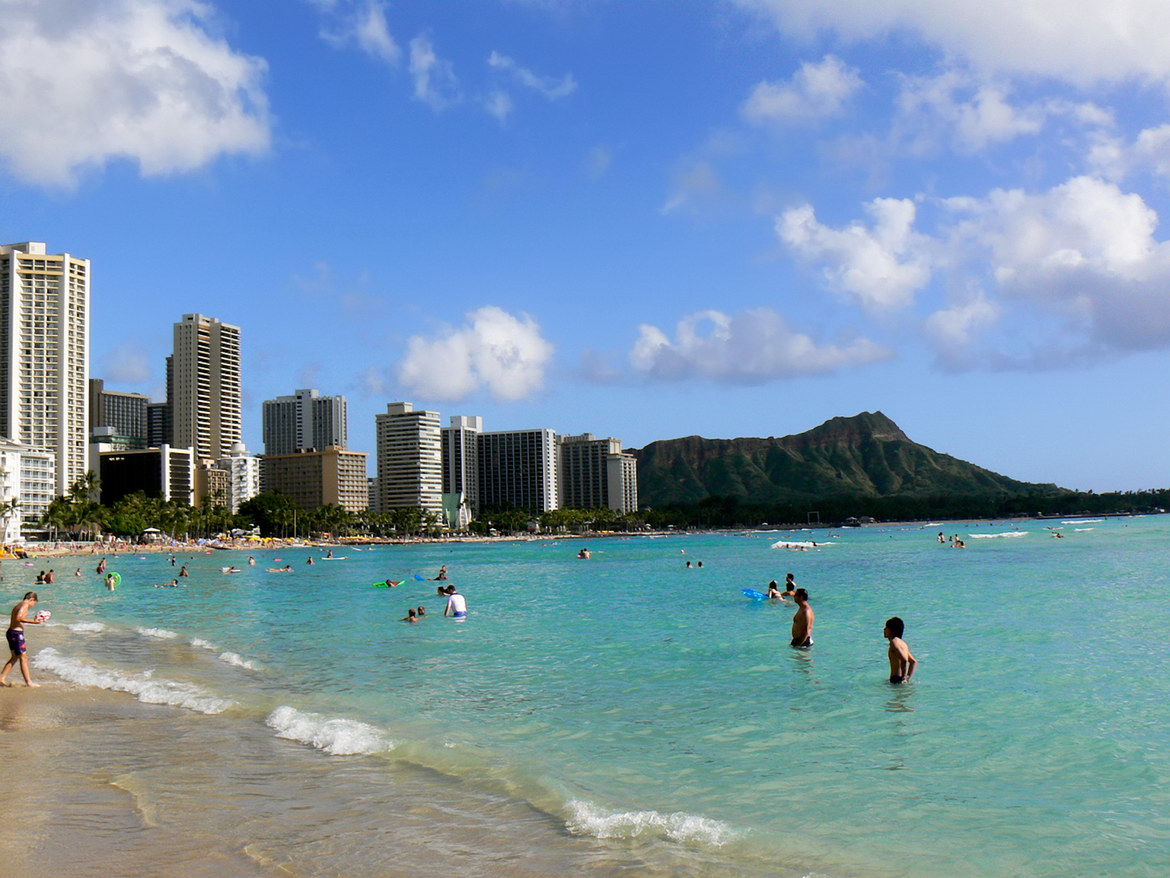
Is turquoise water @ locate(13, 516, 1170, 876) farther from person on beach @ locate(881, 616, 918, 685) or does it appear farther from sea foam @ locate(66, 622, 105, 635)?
person on beach @ locate(881, 616, 918, 685)

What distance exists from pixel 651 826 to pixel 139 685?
38.8ft

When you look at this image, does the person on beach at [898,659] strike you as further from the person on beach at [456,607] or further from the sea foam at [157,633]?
the sea foam at [157,633]

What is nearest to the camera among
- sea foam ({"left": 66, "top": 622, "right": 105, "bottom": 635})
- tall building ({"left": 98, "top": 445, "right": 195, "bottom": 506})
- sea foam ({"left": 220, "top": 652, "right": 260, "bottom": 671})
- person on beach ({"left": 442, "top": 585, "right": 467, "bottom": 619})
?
sea foam ({"left": 220, "top": 652, "right": 260, "bottom": 671})

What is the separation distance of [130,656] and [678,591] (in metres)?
23.5

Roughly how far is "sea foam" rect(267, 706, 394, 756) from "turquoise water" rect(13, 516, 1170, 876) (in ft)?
0.18

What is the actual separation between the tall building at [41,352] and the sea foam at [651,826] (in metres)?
168

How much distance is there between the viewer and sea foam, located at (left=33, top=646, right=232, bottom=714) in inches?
582

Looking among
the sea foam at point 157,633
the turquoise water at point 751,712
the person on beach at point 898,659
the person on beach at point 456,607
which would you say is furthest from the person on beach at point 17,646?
the person on beach at point 898,659

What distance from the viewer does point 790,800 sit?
29.6 ft

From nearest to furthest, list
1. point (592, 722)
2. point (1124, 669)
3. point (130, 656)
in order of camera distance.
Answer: point (592, 722) → point (1124, 669) → point (130, 656)

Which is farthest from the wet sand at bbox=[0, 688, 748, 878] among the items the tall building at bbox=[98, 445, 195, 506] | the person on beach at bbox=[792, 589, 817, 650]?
the tall building at bbox=[98, 445, 195, 506]

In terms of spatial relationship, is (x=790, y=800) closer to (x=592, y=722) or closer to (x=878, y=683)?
(x=592, y=722)

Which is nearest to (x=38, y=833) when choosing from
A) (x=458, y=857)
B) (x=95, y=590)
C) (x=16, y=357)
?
(x=458, y=857)

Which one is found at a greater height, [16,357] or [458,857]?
[16,357]
